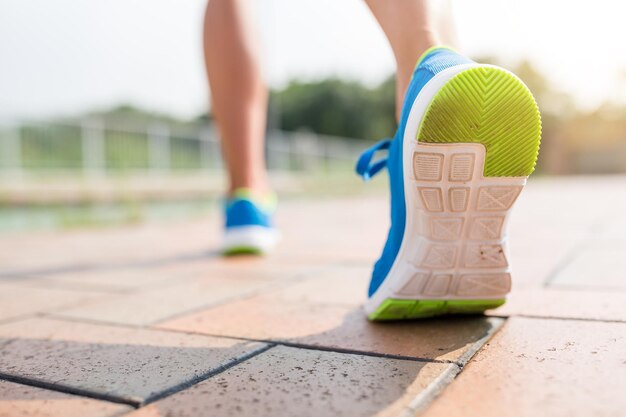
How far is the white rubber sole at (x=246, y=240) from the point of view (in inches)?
73.3

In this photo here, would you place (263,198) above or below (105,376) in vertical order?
above

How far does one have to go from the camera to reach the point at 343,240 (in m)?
2.37

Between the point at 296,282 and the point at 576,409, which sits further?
the point at 296,282

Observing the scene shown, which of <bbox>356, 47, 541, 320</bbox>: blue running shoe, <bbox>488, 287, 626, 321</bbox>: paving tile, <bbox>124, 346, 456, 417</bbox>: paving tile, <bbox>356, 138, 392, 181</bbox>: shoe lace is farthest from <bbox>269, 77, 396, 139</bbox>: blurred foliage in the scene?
<bbox>124, 346, 456, 417</bbox>: paving tile

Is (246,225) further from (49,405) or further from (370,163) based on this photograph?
(49,405)

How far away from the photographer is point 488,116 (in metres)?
0.82

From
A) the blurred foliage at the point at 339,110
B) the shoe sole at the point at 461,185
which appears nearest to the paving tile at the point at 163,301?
the shoe sole at the point at 461,185

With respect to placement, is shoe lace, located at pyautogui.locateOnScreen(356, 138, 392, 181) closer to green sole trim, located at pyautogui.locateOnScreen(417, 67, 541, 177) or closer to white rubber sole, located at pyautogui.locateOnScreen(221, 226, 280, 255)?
green sole trim, located at pyautogui.locateOnScreen(417, 67, 541, 177)

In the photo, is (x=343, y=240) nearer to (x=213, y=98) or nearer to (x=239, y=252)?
(x=239, y=252)

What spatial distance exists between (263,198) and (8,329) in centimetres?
94

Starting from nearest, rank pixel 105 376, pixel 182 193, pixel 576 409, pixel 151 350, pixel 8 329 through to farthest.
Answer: pixel 576 409 < pixel 105 376 < pixel 151 350 < pixel 8 329 < pixel 182 193

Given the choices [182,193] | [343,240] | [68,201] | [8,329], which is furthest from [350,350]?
[182,193]

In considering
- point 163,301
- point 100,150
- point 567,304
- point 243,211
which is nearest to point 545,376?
point 567,304

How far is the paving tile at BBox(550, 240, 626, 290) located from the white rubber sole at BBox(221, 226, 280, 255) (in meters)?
0.83
